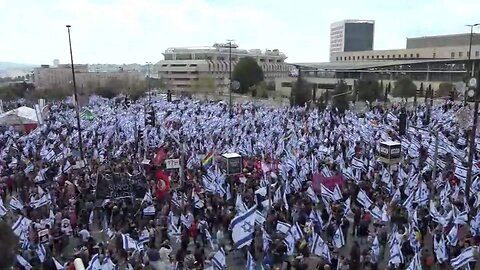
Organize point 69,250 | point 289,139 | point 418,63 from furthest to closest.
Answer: point 418,63, point 289,139, point 69,250

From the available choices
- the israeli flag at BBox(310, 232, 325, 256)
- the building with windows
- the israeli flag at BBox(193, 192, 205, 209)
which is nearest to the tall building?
the building with windows

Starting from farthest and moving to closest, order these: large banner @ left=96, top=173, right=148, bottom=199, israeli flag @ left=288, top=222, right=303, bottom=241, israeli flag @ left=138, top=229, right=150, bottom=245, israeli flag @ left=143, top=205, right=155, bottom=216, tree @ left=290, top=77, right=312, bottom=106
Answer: tree @ left=290, top=77, right=312, bottom=106 < large banner @ left=96, top=173, right=148, bottom=199 < israeli flag @ left=143, top=205, right=155, bottom=216 < israeli flag @ left=138, top=229, right=150, bottom=245 < israeli flag @ left=288, top=222, right=303, bottom=241

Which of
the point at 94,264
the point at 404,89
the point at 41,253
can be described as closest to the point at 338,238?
the point at 94,264

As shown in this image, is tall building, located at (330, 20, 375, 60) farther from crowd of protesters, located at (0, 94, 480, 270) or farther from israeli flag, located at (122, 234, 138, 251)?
israeli flag, located at (122, 234, 138, 251)

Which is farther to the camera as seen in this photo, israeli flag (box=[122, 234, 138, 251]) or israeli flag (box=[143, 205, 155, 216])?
israeli flag (box=[143, 205, 155, 216])

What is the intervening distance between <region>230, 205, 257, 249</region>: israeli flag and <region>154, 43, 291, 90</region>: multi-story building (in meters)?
98.9

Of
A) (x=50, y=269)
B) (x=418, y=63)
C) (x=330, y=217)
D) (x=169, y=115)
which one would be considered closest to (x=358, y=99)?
(x=169, y=115)

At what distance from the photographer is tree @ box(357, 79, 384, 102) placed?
2335 inches

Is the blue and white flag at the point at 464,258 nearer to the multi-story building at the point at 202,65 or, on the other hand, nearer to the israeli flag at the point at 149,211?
the israeli flag at the point at 149,211

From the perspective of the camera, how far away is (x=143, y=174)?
20406 mm

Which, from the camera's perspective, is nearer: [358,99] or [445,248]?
[445,248]

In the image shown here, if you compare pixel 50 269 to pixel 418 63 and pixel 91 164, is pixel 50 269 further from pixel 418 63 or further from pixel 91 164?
pixel 418 63

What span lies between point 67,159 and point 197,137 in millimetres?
7663

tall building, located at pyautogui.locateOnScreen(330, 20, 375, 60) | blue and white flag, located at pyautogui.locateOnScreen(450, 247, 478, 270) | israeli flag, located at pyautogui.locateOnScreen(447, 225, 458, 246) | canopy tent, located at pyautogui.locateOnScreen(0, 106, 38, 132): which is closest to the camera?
blue and white flag, located at pyautogui.locateOnScreen(450, 247, 478, 270)
